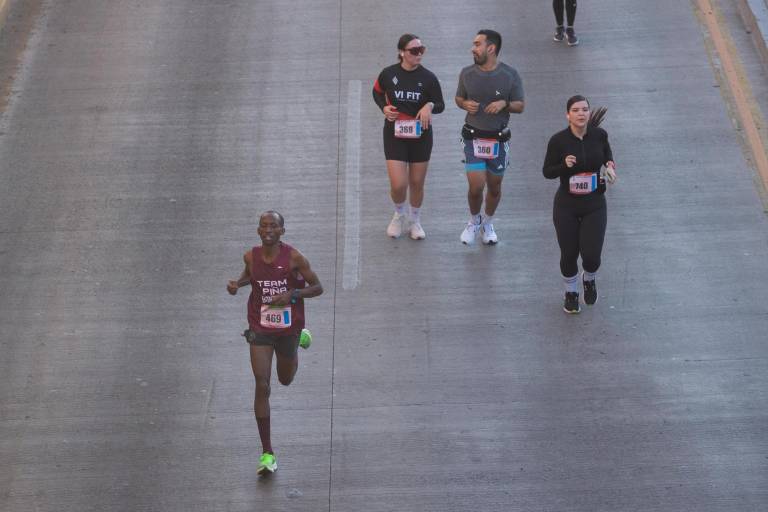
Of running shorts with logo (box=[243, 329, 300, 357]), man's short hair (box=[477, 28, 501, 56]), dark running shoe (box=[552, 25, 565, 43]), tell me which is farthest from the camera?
dark running shoe (box=[552, 25, 565, 43])

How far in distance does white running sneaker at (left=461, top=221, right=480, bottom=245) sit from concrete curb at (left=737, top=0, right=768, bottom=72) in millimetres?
4880

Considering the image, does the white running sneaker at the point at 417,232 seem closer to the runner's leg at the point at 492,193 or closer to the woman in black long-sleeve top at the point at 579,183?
the runner's leg at the point at 492,193

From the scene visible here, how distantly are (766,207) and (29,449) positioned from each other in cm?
712

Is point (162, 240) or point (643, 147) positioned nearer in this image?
point (162, 240)

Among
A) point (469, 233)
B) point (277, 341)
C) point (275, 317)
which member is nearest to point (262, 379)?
point (277, 341)

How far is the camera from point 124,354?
33.9 feet

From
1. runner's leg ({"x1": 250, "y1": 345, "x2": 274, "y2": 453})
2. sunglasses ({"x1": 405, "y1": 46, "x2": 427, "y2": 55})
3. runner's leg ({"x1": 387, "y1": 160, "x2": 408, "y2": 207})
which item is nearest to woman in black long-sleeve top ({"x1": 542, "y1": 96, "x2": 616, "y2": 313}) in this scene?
sunglasses ({"x1": 405, "y1": 46, "x2": 427, "y2": 55})

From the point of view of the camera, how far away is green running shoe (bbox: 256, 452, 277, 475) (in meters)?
8.80

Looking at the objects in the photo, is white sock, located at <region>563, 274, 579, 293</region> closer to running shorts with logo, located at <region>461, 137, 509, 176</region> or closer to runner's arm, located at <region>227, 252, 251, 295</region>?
running shorts with logo, located at <region>461, 137, 509, 176</region>

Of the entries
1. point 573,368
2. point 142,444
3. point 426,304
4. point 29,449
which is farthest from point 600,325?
point 29,449

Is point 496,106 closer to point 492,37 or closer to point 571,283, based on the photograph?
point 492,37

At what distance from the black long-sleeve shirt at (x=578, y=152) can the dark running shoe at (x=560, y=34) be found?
18.0 feet

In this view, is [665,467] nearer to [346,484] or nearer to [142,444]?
[346,484]

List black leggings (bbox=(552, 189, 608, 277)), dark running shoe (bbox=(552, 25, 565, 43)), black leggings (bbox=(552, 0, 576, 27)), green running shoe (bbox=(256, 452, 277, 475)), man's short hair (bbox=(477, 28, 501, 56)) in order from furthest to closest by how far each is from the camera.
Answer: dark running shoe (bbox=(552, 25, 565, 43))
black leggings (bbox=(552, 0, 576, 27))
man's short hair (bbox=(477, 28, 501, 56))
black leggings (bbox=(552, 189, 608, 277))
green running shoe (bbox=(256, 452, 277, 475))
